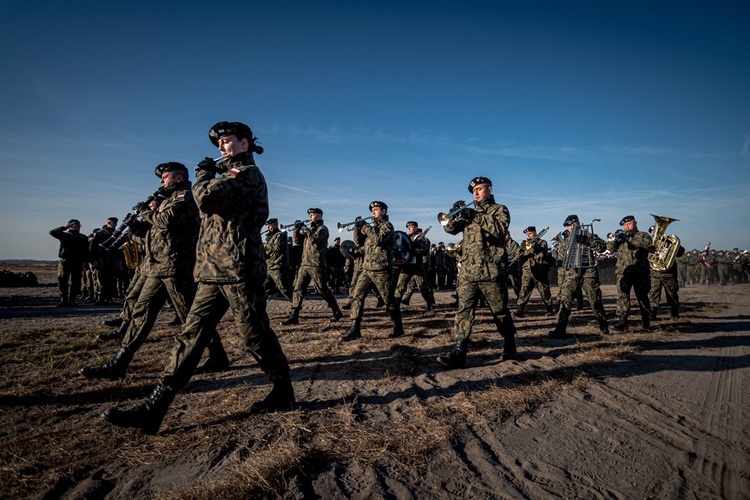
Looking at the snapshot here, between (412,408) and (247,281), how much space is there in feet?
5.88

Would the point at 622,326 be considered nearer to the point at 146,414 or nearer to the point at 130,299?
the point at 146,414

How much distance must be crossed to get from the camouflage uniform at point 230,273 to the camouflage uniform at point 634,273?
22.7 ft

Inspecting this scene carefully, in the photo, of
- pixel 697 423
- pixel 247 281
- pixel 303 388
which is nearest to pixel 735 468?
pixel 697 423

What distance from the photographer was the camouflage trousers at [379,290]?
585 centimetres

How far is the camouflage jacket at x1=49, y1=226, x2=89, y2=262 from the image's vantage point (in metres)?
9.53

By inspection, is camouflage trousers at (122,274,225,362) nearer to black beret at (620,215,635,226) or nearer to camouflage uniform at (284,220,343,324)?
camouflage uniform at (284,220,343,324)

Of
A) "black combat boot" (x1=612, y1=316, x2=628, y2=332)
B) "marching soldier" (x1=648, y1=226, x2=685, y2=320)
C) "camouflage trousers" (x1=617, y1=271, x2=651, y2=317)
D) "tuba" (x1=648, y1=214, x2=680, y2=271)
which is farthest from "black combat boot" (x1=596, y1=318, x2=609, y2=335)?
"tuba" (x1=648, y1=214, x2=680, y2=271)

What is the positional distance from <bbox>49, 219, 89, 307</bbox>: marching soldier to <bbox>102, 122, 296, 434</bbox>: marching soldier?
982 cm

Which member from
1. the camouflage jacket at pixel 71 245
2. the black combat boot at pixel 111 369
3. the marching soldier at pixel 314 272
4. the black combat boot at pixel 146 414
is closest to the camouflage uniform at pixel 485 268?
the black combat boot at pixel 146 414

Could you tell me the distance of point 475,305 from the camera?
14.4ft

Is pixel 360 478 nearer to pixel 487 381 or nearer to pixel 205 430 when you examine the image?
pixel 205 430

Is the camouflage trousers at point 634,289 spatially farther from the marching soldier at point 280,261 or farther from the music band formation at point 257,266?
the marching soldier at point 280,261

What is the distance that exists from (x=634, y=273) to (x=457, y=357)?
5.26 m

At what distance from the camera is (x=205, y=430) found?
2.57 m
